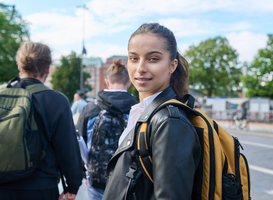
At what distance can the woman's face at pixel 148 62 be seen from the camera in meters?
1.20

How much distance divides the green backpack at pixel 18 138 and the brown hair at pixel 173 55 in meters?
1.04

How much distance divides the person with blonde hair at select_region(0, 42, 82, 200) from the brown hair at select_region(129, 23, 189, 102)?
101cm

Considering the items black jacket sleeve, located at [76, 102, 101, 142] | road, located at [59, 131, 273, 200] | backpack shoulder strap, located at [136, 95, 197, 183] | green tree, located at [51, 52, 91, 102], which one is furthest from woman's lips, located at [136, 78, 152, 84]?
green tree, located at [51, 52, 91, 102]

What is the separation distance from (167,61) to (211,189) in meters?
0.67

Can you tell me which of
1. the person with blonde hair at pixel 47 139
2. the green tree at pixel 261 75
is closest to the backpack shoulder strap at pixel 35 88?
the person with blonde hair at pixel 47 139

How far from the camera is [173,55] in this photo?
1.29m

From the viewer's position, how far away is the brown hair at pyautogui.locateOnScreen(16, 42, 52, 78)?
1.97 metres

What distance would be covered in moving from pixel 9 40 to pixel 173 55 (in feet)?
87.2

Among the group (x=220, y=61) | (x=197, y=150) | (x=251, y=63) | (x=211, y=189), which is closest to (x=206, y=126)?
(x=197, y=150)

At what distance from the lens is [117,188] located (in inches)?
42.6

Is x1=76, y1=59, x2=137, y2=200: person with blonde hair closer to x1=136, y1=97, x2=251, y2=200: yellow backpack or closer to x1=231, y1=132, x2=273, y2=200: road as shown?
x1=136, y1=97, x2=251, y2=200: yellow backpack

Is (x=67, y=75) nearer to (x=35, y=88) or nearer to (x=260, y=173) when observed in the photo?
(x=260, y=173)

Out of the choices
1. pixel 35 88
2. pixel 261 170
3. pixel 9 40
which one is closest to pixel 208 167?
pixel 35 88

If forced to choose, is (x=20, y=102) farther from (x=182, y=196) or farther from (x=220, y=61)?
(x=220, y=61)
